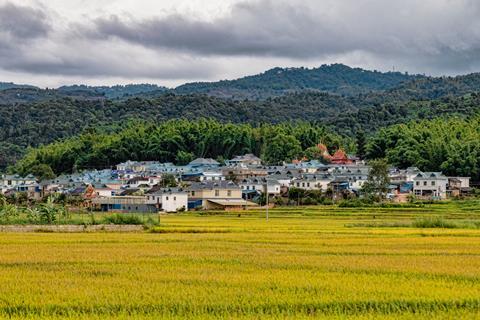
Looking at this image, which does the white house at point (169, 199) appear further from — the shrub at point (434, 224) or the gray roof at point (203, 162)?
the gray roof at point (203, 162)

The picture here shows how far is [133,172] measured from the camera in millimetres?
109125

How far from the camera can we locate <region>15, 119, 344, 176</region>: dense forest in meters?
125

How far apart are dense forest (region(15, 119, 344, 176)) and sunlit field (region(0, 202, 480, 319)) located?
320 feet

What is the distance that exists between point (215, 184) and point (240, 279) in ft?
208

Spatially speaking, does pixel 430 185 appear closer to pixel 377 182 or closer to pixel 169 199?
pixel 377 182

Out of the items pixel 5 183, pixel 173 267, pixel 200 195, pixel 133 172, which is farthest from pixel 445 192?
pixel 173 267

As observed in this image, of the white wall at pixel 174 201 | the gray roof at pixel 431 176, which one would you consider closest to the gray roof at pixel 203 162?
the gray roof at pixel 431 176

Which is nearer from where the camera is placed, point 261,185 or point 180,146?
point 261,185

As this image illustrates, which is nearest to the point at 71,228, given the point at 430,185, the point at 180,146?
the point at 430,185

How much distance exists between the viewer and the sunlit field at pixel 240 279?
13.0 metres

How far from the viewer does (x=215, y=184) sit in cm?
7950

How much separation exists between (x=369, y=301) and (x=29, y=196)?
8348 cm

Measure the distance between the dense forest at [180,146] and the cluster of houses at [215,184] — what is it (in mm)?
7533

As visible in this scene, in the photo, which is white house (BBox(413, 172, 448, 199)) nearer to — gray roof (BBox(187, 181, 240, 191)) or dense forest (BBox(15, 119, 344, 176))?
gray roof (BBox(187, 181, 240, 191))
